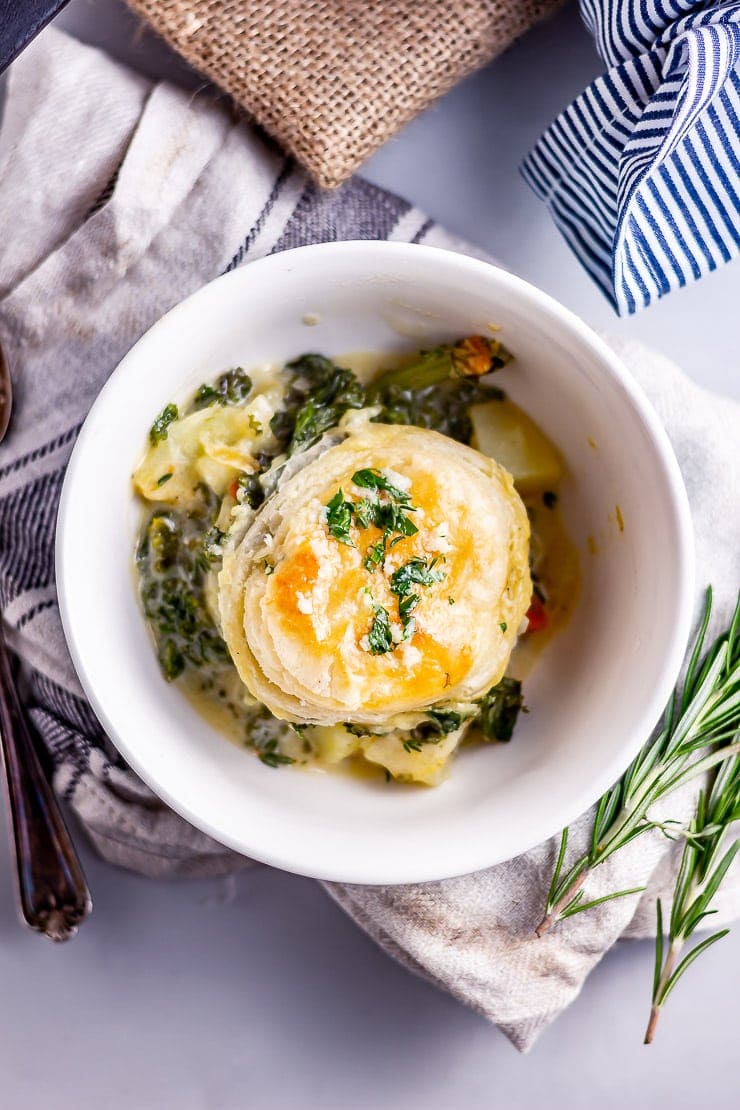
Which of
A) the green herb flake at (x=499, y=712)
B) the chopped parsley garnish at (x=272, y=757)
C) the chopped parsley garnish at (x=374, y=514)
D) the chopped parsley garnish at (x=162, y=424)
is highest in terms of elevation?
the chopped parsley garnish at (x=162, y=424)

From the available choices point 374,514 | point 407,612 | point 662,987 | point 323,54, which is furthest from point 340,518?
point 662,987


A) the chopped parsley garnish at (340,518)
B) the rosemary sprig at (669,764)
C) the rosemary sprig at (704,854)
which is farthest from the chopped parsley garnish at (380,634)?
the rosemary sprig at (704,854)

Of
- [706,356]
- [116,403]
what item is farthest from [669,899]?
[116,403]

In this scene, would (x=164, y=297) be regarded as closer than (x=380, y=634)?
No

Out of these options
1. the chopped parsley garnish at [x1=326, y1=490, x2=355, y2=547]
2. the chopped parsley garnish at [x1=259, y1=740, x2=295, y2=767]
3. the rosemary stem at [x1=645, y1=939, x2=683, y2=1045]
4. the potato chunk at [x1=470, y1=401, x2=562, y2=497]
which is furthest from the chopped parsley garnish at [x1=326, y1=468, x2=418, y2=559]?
the rosemary stem at [x1=645, y1=939, x2=683, y2=1045]

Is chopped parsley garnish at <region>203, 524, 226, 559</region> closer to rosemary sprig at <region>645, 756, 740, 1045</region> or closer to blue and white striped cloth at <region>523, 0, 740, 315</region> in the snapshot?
blue and white striped cloth at <region>523, 0, 740, 315</region>

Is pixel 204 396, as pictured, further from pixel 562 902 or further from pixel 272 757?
pixel 562 902

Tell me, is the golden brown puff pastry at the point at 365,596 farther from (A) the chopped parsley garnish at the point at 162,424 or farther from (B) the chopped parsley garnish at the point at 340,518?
(A) the chopped parsley garnish at the point at 162,424
